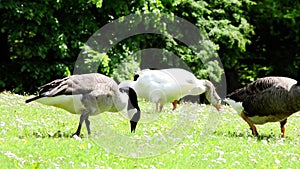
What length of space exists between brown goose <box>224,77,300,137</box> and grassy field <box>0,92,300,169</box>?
0.43 m

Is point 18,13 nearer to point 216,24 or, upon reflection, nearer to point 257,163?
point 216,24

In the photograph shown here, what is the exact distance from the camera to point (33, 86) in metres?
23.4

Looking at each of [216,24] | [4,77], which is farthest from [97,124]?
[216,24]

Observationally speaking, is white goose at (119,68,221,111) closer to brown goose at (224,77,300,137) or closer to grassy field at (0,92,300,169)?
grassy field at (0,92,300,169)

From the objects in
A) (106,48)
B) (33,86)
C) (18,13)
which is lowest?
(33,86)

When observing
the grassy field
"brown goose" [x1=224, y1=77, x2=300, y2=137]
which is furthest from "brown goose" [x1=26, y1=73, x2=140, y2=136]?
"brown goose" [x1=224, y1=77, x2=300, y2=137]

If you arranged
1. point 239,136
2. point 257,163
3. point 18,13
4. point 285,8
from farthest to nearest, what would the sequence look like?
1. point 285,8
2. point 18,13
3. point 239,136
4. point 257,163

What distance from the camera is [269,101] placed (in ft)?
37.8

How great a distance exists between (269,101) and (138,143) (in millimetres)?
3266

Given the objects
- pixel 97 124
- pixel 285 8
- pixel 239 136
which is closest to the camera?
pixel 97 124

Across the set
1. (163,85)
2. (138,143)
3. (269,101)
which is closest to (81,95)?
(138,143)

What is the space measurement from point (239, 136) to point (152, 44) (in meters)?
14.9

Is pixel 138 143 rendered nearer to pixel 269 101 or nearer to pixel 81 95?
pixel 81 95

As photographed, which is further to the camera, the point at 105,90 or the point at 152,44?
the point at 152,44
